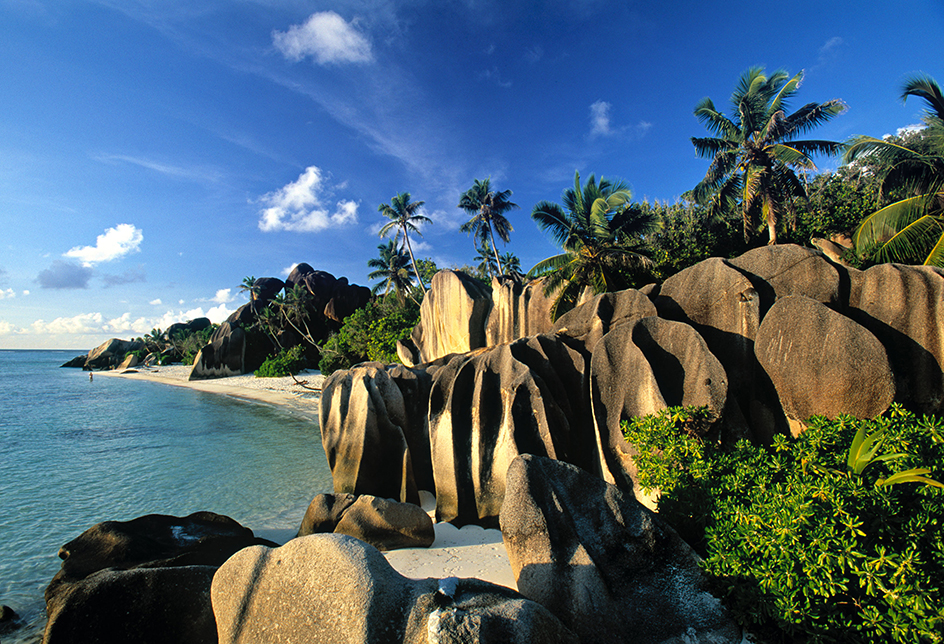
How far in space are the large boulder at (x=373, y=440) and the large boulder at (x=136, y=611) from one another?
4.46 metres

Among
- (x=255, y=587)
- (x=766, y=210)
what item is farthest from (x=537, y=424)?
(x=766, y=210)

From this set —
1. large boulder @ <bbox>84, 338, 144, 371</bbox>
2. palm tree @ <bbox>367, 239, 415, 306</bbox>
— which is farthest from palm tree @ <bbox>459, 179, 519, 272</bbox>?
large boulder @ <bbox>84, 338, 144, 371</bbox>

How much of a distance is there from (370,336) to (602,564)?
26.6 meters

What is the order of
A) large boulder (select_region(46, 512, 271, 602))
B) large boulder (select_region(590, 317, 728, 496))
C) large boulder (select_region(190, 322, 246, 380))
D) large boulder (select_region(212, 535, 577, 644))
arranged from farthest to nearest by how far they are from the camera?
large boulder (select_region(190, 322, 246, 380)), large boulder (select_region(590, 317, 728, 496)), large boulder (select_region(46, 512, 271, 602)), large boulder (select_region(212, 535, 577, 644))

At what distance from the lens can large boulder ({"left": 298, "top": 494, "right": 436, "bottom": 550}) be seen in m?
6.85

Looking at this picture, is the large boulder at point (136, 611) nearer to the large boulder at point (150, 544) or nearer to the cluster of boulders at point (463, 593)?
the cluster of boulders at point (463, 593)

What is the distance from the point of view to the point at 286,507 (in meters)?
9.73

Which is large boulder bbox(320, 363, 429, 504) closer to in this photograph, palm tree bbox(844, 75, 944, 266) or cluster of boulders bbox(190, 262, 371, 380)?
palm tree bbox(844, 75, 944, 266)

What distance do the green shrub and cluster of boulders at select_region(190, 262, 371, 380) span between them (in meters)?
3.15

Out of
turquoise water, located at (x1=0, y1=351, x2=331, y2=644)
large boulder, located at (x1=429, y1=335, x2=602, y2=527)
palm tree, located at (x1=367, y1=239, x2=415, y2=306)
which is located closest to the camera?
large boulder, located at (x1=429, y1=335, x2=602, y2=527)

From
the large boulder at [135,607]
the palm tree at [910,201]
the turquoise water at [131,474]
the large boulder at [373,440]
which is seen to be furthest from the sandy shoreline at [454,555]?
the palm tree at [910,201]

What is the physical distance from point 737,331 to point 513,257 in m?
35.2

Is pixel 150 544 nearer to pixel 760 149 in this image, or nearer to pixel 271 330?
pixel 760 149

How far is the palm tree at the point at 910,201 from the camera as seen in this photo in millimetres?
11594
